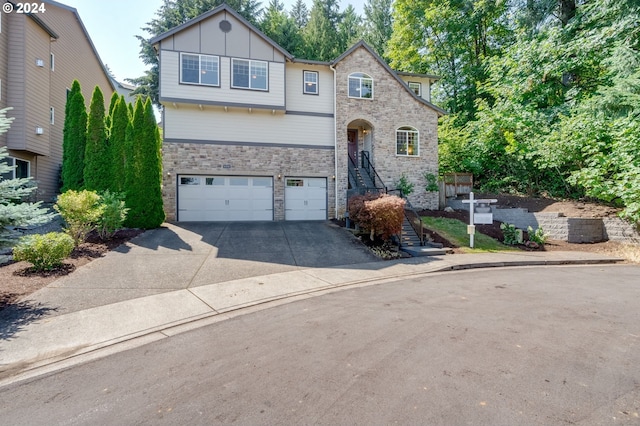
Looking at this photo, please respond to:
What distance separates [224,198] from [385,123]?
9367 mm

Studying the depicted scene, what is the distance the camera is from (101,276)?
6973mm

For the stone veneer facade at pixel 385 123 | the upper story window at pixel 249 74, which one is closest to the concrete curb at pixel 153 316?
the stone veneer facade at pixel 385 123

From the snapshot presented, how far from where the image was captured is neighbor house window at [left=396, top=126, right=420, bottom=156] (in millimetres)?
17625

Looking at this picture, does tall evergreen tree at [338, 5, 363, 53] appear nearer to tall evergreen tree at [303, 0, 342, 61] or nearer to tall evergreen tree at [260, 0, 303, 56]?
tall evergreen tree at [303, 0, 342, 61]

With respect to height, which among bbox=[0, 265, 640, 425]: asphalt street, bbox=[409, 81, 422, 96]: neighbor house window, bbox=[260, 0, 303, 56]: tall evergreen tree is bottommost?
bbox=[0, 265, 640, 425]: asphalt street

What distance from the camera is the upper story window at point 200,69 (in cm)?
1441

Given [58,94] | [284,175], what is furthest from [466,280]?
[58,94]

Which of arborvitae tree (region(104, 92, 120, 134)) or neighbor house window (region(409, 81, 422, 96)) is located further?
neighbor house window (region(409, 81, 422, 96))

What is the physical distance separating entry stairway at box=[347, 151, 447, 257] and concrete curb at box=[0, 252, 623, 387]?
6.90 ft

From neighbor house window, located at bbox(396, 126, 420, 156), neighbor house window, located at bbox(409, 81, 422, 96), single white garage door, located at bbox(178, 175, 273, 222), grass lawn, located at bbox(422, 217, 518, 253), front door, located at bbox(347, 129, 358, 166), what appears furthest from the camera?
neighbor house window, located at bbox(409, 81, 422, 96)

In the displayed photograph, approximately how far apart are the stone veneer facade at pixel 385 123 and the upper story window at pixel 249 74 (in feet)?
12.6

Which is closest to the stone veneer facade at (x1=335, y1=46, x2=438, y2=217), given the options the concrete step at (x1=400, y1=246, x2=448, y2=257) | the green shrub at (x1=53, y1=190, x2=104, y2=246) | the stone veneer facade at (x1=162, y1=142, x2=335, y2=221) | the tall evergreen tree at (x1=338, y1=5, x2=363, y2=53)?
the stone veneer facade at (x1=162, y1=142, x2=335, y2=221)

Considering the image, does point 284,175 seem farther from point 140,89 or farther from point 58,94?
point 140,89

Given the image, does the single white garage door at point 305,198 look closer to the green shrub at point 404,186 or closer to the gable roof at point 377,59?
the green shrub at point 404,186
